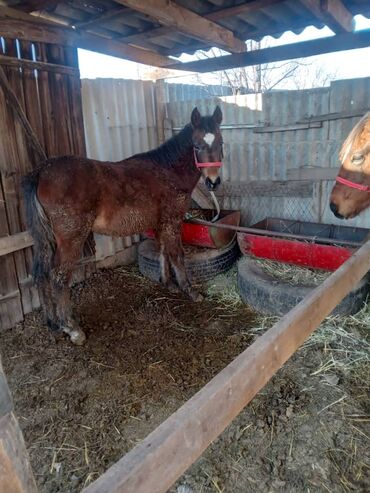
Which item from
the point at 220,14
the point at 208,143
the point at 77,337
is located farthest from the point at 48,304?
the point at 220,14

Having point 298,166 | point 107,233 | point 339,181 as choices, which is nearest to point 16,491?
point 339,181

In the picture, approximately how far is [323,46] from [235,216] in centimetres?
209

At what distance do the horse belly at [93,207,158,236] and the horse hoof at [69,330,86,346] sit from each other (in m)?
1.02

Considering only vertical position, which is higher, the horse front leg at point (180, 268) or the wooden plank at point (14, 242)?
the wooden plank at point (14, 242)

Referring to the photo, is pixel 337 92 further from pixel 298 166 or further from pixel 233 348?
pixel 233 348

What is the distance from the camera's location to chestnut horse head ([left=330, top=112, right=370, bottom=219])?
2164 millimetres

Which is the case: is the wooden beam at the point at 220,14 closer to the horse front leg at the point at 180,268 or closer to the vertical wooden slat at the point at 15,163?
the vertical wooden slat at the point at 15,163

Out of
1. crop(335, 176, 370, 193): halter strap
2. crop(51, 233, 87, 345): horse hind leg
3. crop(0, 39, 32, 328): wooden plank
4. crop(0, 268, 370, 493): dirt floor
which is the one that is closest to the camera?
crop(0, 268, 370, 493): dirt floor

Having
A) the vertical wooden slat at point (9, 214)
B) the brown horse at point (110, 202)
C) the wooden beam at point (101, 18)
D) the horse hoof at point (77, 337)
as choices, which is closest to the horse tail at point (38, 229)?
the brown horse at point (110, 202)

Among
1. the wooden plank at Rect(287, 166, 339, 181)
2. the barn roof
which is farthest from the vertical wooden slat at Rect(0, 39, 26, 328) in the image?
the wooden plank at Rect(287, 166, 339, 181)

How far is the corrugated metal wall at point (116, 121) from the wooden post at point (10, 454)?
155 inches

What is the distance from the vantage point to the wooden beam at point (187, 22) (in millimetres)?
2342

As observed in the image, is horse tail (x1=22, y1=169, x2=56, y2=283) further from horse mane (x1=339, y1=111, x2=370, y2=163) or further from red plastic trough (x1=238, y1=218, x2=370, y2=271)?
horse mane (x1=339, y1=111, x2=370, y2=163)

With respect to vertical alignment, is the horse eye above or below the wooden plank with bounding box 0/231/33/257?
above
